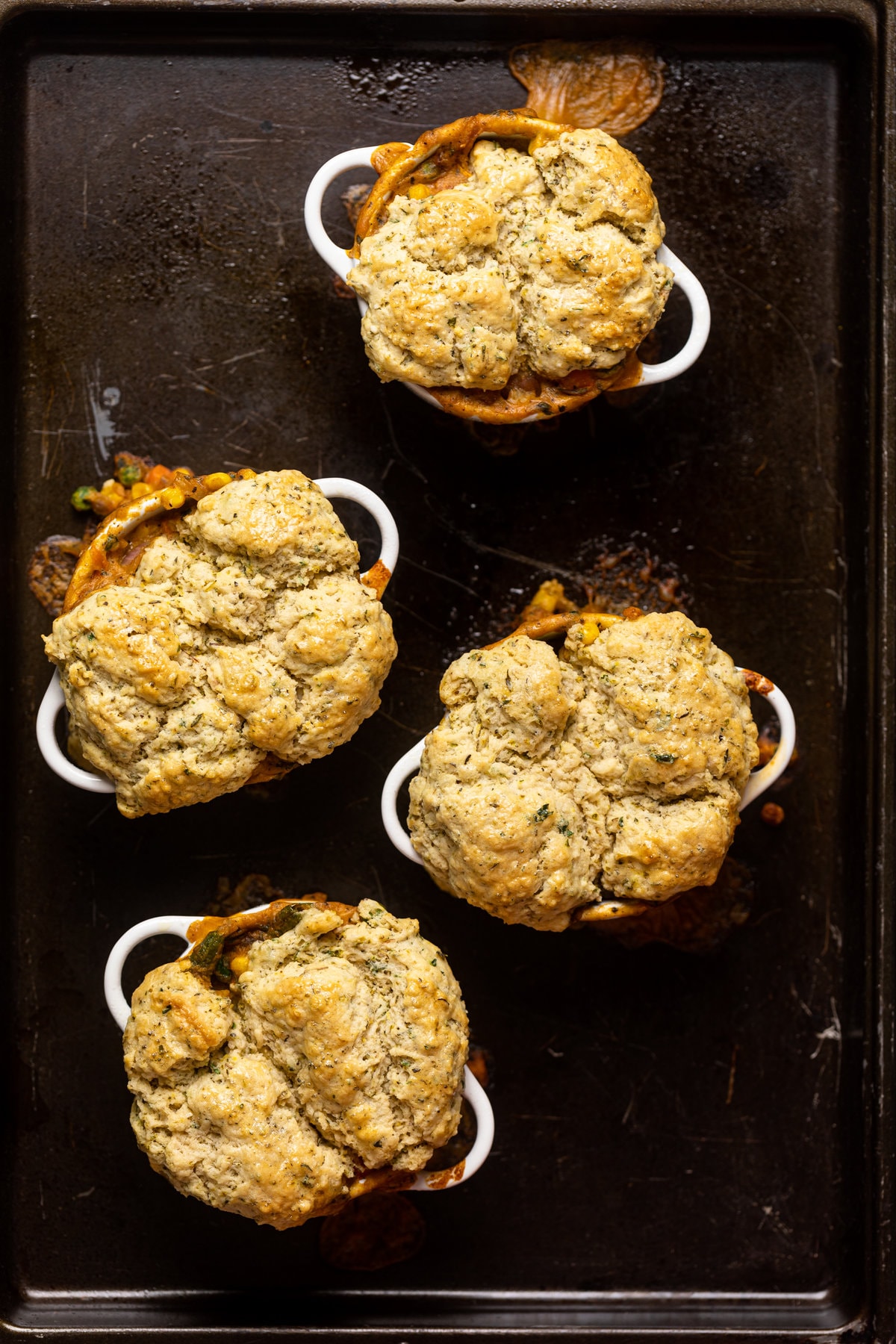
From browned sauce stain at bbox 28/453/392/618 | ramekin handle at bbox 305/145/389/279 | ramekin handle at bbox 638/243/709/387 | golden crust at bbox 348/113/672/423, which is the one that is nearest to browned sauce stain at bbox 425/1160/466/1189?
browned sauce stain at bbox 28/453/392/618

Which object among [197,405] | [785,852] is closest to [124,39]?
[197,405]

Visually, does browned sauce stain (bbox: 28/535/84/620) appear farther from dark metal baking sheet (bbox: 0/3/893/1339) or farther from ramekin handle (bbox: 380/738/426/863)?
ramekin handle (bbox: 380/738/426/863)

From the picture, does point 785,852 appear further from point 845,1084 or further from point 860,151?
point 860,151

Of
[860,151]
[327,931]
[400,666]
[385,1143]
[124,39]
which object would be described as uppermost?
[124,39]

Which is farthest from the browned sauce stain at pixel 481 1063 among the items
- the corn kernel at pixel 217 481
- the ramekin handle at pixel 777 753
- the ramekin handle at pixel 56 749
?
the corn kernel at pixel 217 481

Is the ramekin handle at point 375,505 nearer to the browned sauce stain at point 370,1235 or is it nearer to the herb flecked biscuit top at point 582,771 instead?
the herb flecked biscuit top at point 582,771

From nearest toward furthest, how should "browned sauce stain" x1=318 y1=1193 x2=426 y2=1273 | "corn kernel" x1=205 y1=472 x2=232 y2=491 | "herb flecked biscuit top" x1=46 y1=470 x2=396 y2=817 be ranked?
"herb flecked biscuit top" x1=46 y1=470 x2=396 y2=817 < "corn kernel" x1=205 y1=472 x2=232 y2=491 < "browned sauce stain" x1=318 y1=1193 x2=426 y2=1273
